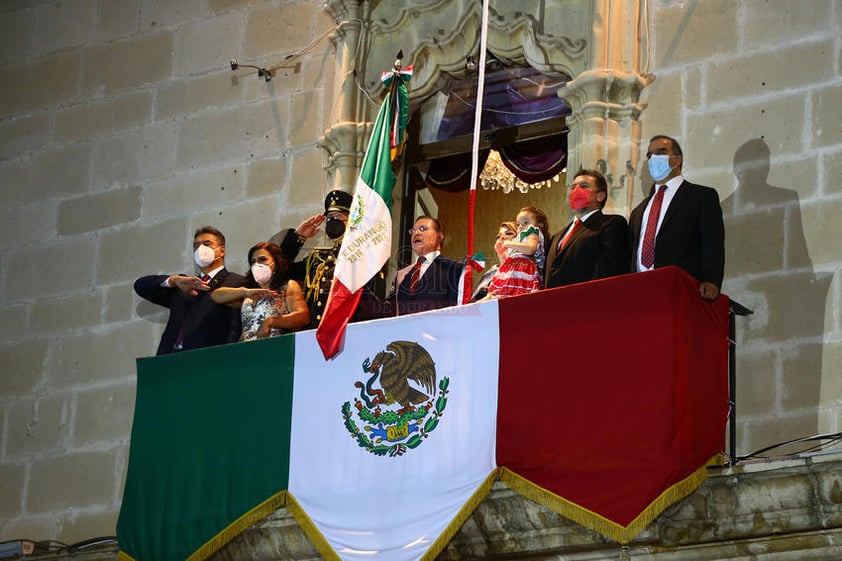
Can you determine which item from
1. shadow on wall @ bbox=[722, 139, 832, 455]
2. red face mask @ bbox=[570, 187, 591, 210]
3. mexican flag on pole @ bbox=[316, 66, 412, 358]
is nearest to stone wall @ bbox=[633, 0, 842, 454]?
shadow on wall @ bbox=[722, 139, 832, 455]

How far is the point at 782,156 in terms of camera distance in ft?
31.0

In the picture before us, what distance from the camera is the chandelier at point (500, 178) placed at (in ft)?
34.8

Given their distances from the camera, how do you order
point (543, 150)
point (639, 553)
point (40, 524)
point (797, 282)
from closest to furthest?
1. point (639, 553)
2. point (797, 282)
3. point (543, 150)
4. point (40, 524)

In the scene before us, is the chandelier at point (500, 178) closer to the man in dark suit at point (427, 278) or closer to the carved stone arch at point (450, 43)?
the carved stone arch at point (450, 43)

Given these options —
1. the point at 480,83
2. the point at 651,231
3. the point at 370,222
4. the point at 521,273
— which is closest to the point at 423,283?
the point at 370,222

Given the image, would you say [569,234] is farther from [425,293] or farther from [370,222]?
[370,222]

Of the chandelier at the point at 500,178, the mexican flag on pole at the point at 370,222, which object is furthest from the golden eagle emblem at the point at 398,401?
the chandelier at the point at 500,178

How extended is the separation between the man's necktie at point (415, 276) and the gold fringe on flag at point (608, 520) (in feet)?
5.02

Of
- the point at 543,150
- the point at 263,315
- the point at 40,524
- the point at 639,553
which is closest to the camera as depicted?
the point at 639,553

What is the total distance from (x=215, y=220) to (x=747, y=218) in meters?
3.70

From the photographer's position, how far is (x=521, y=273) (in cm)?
923

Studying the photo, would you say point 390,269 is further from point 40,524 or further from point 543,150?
point 40,524

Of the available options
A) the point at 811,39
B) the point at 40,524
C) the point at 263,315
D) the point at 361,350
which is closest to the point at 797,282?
the point at 811,39

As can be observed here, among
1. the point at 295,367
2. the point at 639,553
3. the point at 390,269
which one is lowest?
the point at 639,553
